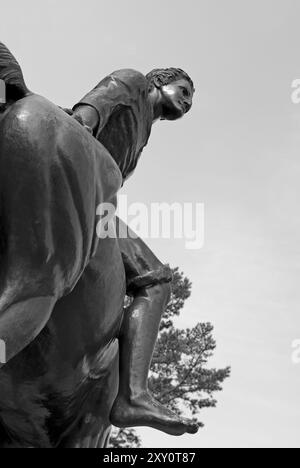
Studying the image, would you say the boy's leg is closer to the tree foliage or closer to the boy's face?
the boy's face

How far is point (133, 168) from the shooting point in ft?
8.63

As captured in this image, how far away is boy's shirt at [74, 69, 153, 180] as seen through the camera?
2325 mm

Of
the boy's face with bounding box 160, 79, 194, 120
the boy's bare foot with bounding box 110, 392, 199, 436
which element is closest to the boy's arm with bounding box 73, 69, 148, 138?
the boy's face with bounding box 160, 79, 194, 120

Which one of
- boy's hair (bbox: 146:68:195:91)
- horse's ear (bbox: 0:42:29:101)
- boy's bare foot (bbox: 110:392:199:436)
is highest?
horse's ear (bbox: 0:42:29:101)

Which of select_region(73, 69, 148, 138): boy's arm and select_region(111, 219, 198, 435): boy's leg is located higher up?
select_region(73, 69, 148, 138): boy's arm

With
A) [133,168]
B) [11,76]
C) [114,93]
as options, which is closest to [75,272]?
[11,76]

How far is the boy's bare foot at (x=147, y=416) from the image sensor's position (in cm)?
199

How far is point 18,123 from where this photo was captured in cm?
171

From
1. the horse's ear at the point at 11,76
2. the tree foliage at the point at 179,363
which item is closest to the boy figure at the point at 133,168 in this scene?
the horse's ear at the point at 11,76

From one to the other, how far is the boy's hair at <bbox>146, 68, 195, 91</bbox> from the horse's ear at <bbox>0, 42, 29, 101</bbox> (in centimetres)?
98

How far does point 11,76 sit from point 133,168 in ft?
3.06

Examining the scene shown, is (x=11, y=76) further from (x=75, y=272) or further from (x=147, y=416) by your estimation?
(x=147, y=416)

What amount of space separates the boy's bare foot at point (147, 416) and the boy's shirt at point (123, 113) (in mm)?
845

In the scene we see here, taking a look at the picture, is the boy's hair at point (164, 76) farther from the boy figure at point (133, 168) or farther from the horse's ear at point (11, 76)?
the horse's ear at point (11, 76)
